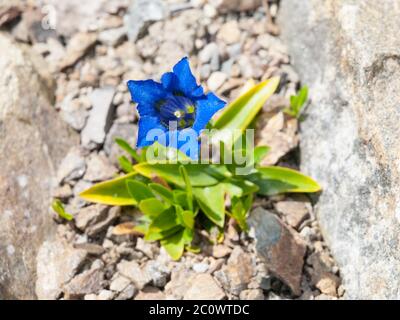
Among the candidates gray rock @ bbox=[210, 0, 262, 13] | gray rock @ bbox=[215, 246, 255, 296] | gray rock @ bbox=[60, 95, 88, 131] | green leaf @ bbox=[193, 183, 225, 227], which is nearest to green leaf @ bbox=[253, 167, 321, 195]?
green leaf @ bbox=[193, 183, 225, 227]

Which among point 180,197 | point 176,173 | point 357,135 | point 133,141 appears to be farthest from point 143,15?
point 357,135

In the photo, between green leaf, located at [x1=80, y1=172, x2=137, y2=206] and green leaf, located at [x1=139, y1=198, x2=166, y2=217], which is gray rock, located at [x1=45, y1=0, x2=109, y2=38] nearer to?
green leaf, located at [x1=80, y1=172, x2=137, y2=206]

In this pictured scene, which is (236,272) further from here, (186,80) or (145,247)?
(186,80)

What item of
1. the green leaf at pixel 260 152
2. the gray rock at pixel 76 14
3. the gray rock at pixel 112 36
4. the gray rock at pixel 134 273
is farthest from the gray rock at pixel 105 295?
the gray rock at pixel 76 14

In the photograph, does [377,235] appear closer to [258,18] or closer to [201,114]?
[201,114]

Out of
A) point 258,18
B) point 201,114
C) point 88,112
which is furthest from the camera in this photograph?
point 258,18

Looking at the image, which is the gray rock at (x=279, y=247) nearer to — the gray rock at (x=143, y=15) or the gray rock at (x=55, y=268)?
the gray rock at (x=55, y=268)

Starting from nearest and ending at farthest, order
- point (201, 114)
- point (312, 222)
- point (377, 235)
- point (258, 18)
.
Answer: point (201, 114), point (377, 235), point (312, 222), point (258, 18)

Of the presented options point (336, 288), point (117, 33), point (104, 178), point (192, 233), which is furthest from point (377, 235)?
point (117, 33)
